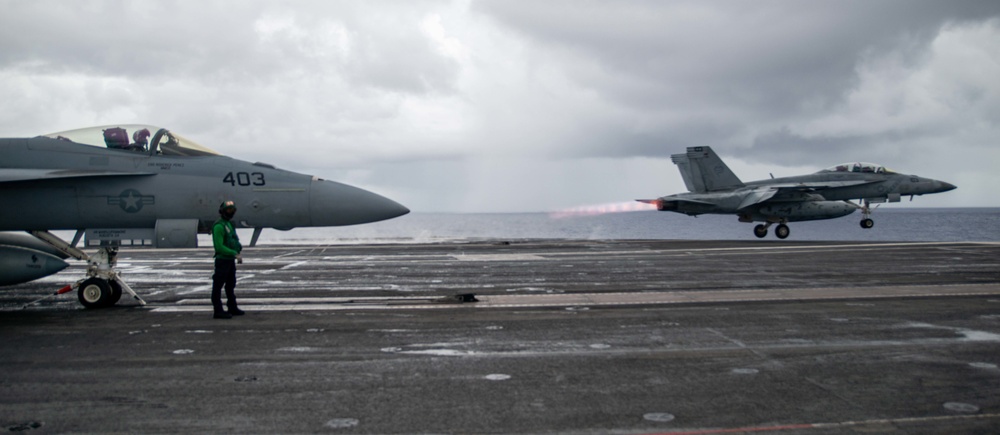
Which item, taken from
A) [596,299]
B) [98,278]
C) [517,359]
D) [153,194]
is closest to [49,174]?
[153,194]

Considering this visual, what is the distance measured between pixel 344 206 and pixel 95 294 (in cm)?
507

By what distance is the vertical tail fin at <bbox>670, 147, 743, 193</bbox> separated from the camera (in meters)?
39.4

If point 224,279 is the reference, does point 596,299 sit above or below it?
below

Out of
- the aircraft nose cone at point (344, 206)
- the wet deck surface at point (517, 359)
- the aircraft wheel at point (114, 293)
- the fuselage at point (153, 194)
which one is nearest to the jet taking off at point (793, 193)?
the wet deck surface at point (517, 359)

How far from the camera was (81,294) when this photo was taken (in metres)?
12.1

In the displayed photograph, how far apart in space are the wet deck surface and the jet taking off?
22.5 metres

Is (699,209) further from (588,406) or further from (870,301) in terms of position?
(588,406)

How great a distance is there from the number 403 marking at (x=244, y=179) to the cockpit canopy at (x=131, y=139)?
3.15 feet

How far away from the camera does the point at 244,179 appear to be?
11.8 m

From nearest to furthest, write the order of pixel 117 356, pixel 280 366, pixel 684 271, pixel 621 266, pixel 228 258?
1. pixel 280 366
2. pixel 117 356
3. pixel 228 258
4. pixel 684 271
5. pixel 621 266

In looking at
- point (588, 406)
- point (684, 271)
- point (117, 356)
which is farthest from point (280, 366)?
point (684, 271)

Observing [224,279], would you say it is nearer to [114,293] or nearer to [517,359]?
[114,293]

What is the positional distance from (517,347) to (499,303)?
13.3 feet

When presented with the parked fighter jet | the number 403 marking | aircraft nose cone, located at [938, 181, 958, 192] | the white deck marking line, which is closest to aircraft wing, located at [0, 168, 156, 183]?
the parked fighter jet
